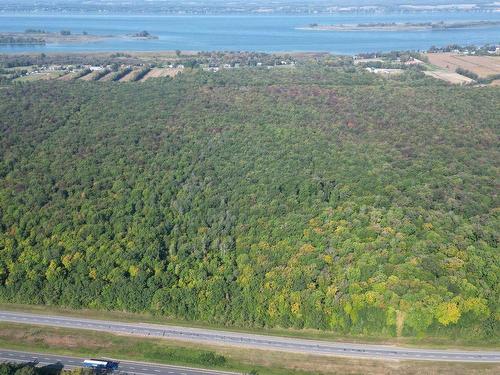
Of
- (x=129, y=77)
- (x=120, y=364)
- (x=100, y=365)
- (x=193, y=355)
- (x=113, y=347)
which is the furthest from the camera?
(x=129, y=77)

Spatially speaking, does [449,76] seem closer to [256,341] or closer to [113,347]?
[256,341]

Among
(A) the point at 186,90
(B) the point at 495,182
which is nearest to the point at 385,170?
(B) the point at 495,182

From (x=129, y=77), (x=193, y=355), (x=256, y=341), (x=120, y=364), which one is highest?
(x=129, y=77)

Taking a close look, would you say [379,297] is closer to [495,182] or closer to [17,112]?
[495,182]

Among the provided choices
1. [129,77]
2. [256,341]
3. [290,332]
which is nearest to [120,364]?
[256,341]

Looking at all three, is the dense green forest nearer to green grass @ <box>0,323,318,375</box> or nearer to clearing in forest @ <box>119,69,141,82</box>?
green grass @ <box>0,323,318,375</box>

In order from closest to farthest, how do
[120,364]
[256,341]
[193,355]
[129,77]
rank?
1. [120,364]
2. [193,355]
3. [256,341]
4. [129,77]

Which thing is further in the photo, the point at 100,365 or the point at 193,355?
the point at 193,355

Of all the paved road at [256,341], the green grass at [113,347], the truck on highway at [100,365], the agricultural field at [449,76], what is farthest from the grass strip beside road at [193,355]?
the agricultural field at [449,76]
